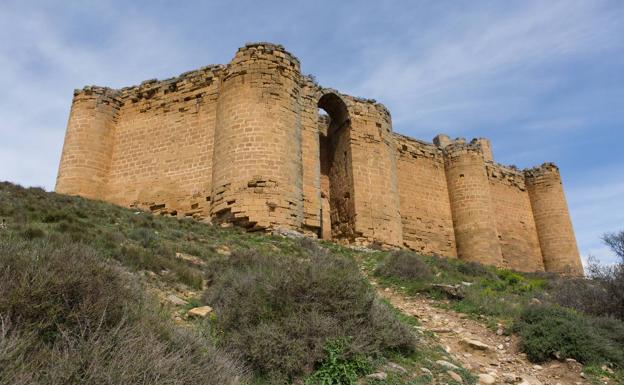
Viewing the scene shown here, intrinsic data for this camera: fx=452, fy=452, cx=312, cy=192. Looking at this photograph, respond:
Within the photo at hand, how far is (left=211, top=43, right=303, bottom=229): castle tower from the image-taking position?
1168 centimetres

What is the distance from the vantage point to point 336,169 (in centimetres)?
1631

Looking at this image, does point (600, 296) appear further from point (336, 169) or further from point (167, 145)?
point (167, 145)

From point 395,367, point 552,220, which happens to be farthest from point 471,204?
point 395,367

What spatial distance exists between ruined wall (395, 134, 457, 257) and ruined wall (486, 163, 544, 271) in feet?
10.1

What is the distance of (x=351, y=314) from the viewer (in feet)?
13.9

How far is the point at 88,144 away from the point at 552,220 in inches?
788

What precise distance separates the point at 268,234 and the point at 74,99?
950cm

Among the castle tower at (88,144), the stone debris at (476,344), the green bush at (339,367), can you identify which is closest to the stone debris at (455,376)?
the green bush at (339,367)

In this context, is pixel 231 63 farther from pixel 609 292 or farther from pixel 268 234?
pixel 609 292

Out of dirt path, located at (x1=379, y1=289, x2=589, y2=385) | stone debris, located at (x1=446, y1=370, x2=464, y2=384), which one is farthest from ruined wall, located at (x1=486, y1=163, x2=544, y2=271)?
stone debris, located at (x1=446, y1=370, x2=464, y2=384)

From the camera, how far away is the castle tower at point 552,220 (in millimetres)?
20625

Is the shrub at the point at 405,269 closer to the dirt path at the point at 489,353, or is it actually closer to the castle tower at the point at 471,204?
the dirt path at the point at 489,353

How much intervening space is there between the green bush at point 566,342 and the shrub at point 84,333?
339 cm

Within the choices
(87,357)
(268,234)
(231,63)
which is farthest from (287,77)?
(87,357)
